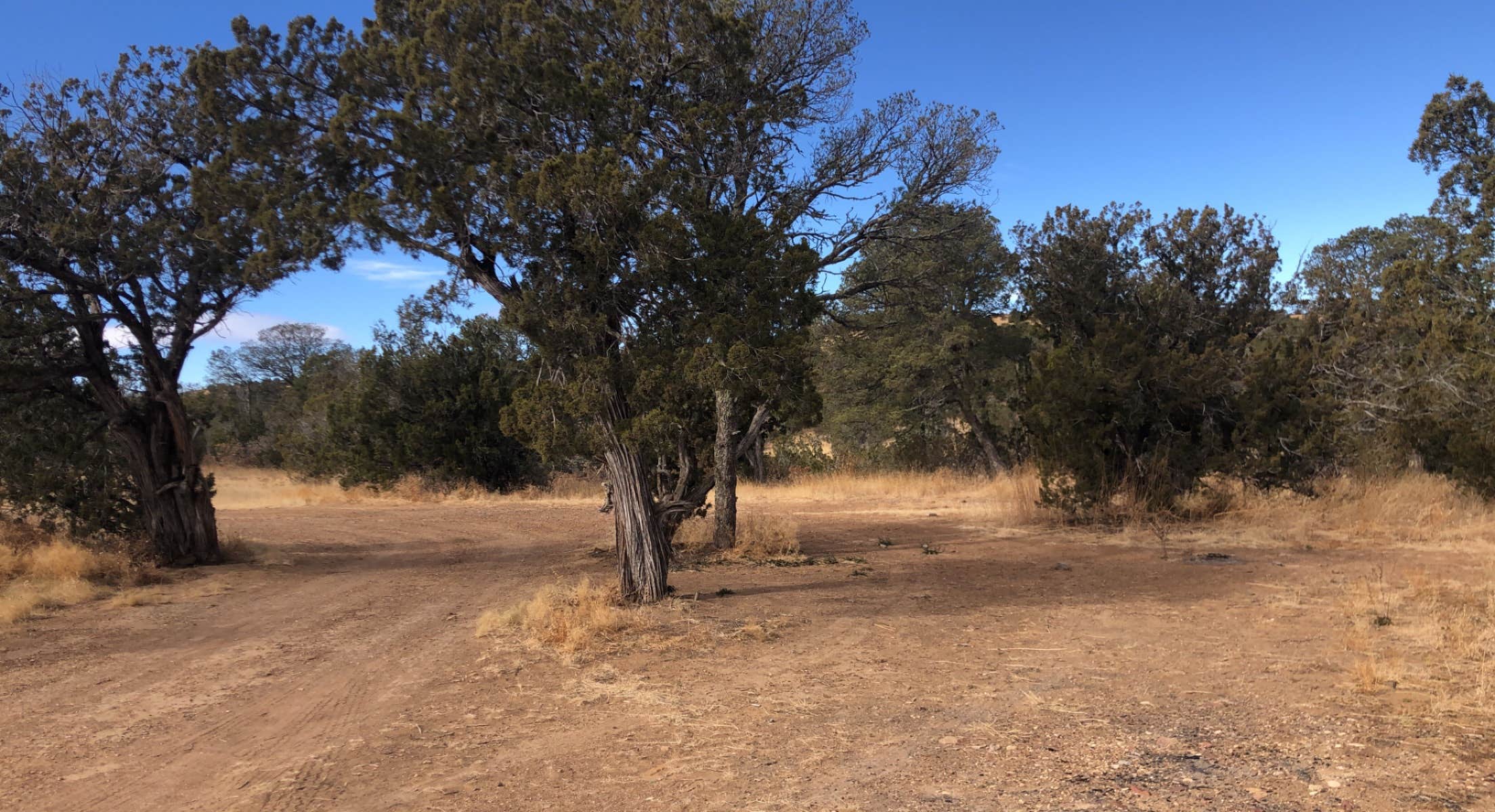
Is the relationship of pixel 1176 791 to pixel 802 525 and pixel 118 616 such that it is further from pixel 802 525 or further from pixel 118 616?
pixel 802 525

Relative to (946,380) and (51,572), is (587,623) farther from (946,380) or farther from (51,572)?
(946,380)

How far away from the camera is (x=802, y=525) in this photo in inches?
676

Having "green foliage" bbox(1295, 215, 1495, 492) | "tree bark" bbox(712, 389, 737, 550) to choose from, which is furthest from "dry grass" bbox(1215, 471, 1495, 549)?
"tree bark" bbox(712, 389, 737, 550)

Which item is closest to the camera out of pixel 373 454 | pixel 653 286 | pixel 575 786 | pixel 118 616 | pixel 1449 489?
pixel 575 786

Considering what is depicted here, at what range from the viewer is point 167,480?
11.9 metres

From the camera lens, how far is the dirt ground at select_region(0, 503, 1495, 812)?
4203 mm

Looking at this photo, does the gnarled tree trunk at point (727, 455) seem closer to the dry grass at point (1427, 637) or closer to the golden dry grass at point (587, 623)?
the golden dry grass at point (587, 623)

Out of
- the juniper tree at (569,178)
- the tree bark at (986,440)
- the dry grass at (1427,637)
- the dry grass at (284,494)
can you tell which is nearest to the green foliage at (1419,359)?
the dry grass at (1427,637)

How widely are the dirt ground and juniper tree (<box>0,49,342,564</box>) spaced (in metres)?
2.25

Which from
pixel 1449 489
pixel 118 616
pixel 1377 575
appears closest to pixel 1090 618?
pixel 1377 575

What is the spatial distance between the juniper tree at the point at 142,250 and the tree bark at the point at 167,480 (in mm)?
17

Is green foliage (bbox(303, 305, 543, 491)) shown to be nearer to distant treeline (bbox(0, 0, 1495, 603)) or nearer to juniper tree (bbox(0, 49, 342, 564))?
distant treeline (bbox(0, 0, 1495, 603))

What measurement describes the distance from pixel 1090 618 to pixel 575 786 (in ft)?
18.2

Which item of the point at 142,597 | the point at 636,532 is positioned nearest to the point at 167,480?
the point at 142,597
